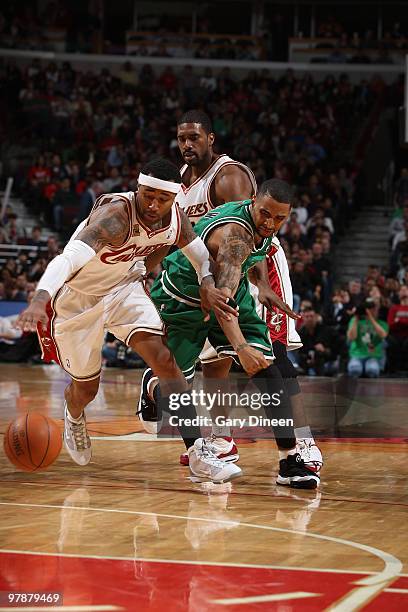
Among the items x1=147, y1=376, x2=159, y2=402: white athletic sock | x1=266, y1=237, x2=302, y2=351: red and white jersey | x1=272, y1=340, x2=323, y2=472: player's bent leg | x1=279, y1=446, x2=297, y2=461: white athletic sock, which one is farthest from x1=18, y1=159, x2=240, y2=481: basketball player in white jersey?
x1=266, y1=237, x2=302, y2=351: red and white jersey

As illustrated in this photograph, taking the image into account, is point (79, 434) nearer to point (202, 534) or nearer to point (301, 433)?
point (301, 433)

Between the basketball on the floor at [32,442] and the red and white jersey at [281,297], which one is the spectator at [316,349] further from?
the basketball on the floor at [32,442]

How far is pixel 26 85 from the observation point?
70.8ft

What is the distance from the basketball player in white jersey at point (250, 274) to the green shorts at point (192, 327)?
7.7 inches

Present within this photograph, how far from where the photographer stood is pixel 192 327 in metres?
5.93

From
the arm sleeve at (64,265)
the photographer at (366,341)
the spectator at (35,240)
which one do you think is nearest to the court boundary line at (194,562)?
the arm sleeve at (64,265)

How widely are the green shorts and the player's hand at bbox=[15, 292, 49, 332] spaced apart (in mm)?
1494

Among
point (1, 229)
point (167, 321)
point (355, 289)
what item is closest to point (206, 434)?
point (167, 321)

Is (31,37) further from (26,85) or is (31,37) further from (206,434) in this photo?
(206,434)

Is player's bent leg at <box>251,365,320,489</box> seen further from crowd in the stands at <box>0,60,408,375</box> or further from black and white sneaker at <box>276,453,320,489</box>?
crowd in the stands at <box>0,60,408,375</box>

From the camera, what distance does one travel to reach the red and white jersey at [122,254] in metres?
5.42

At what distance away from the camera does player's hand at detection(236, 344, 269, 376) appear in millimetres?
5434

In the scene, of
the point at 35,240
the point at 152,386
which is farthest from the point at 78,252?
the point at 35,240

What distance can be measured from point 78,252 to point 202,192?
197cm
